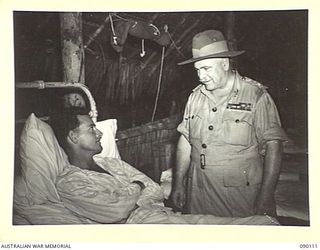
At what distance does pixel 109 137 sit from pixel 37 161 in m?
0.12

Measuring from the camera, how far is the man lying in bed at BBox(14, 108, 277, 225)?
80 cm

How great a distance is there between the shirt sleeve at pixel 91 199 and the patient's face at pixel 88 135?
0.15ft

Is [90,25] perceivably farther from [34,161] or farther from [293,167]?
[293,167]

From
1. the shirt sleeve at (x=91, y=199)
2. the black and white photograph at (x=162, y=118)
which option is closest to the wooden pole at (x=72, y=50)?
the black and white photograph at (x=162, y=118)

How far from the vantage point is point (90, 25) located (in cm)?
81

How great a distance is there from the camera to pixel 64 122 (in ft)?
2.65

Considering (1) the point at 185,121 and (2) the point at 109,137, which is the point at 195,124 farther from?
(2) the point at 109,137

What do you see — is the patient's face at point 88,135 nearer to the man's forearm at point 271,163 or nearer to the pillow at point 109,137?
the pillow at point 109,137

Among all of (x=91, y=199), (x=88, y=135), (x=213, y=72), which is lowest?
(x=91, y=199)

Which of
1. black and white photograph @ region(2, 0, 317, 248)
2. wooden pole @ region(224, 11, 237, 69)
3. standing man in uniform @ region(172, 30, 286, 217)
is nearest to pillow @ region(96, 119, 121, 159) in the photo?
black and white photograph @ region(2, 0, 317, 248)

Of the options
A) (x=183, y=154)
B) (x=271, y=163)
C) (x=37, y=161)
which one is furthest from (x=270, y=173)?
(x=37, y=161)

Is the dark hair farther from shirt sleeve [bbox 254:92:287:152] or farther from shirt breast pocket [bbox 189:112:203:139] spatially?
shirt sleeve [bbox 254:92:287:152]
